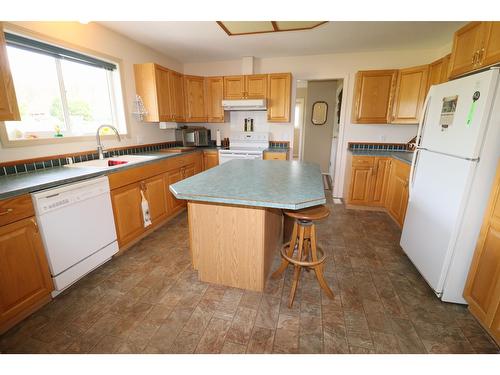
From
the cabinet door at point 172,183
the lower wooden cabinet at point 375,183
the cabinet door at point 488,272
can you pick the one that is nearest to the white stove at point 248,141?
the cabinet door at point 172,183

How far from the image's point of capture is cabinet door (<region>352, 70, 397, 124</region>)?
3395 mm

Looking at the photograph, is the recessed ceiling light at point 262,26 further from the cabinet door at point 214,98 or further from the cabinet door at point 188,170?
the cabinet door at point 188,170

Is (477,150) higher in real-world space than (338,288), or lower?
higher

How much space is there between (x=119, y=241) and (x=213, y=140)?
2.80m

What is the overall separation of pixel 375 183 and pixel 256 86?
2513mm

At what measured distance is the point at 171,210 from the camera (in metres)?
3.25

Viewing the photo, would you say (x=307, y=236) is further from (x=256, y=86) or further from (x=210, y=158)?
(x=256, y=86)

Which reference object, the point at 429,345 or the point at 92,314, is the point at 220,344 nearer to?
the point at 92,314

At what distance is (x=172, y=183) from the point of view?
10.8 feet

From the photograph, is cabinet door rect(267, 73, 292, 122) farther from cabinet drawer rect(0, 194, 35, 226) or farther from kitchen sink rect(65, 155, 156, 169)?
cabinet drawer rect(0, 194, 35, 226)

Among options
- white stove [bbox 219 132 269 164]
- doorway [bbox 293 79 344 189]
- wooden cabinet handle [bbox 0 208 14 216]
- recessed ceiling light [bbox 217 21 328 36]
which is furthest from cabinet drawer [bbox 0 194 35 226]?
doorway [bbox 293 79 344 189]

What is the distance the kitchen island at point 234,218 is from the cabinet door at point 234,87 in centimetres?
250

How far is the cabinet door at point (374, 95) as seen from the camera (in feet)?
11.1

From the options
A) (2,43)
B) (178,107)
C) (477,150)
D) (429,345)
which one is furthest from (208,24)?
(429,345)
